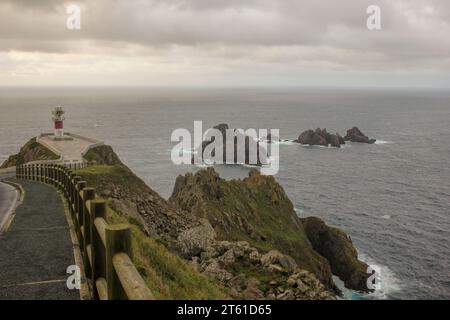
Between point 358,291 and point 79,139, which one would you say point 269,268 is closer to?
point 358,291

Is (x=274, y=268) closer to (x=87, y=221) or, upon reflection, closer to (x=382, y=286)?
(x=87, y=221)

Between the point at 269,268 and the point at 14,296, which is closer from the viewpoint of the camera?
the point at 14,296

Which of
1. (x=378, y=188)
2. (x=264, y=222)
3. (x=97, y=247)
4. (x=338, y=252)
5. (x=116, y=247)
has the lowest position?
(x=338, y=252)

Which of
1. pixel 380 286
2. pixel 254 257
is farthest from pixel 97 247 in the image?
pixel 380 286

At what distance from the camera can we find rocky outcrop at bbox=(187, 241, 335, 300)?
1811cm

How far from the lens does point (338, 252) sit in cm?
5634

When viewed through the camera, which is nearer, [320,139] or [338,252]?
[338,252]

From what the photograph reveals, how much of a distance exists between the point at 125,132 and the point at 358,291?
14779cm

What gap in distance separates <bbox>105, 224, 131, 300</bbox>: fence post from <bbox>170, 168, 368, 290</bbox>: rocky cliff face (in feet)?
136

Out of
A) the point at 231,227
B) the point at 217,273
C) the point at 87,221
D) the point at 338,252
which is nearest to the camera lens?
the point at 87,221

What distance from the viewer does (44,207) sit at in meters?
18.3

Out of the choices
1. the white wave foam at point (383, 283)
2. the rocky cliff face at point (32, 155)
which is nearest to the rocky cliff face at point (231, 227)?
the white wave foam at point (383, 283)

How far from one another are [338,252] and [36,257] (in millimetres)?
50438

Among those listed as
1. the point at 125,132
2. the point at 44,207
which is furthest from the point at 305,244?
the point at 125,132
